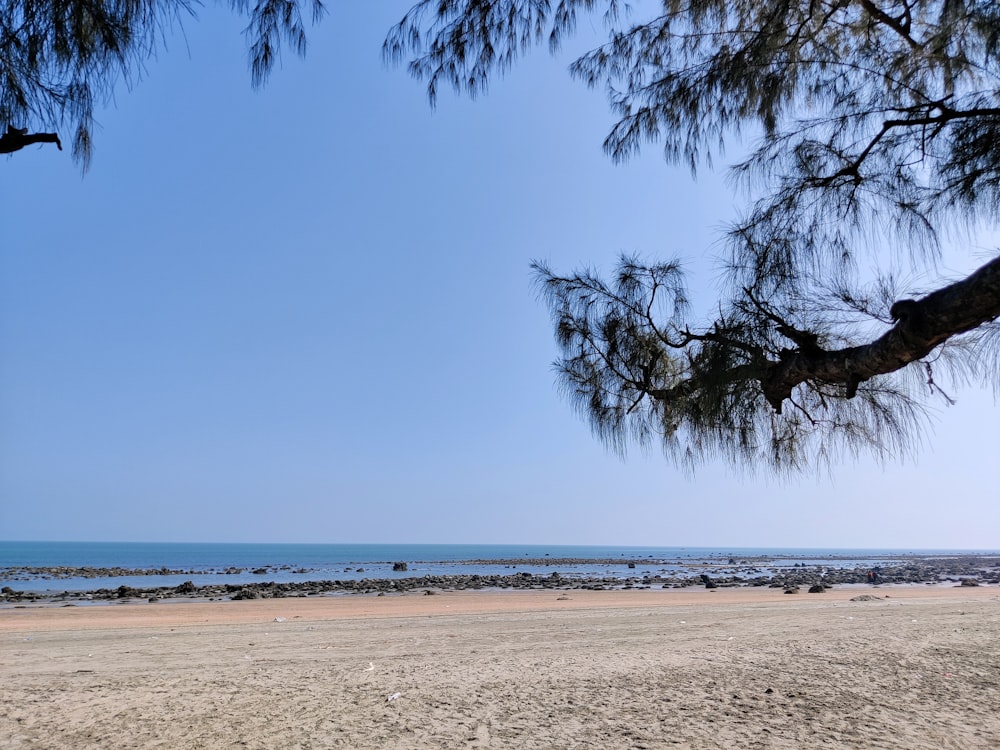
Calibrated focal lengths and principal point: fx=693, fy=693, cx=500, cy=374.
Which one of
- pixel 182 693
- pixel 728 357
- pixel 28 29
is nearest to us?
pixel 28 29

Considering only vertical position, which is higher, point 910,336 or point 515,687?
point 910,336

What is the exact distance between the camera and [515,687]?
20.5ft

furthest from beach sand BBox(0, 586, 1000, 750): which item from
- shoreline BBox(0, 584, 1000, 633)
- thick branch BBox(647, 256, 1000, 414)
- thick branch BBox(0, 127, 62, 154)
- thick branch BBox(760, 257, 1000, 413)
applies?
thick branch BBox(0, 127, 62, 154)

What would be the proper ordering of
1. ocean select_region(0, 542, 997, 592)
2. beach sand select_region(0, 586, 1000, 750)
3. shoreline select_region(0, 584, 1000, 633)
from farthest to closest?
ocean select_region(0, 542, 997, 592) < shoreline select_region(0, 584, 1000, 633) < beach sand select_region(0, 586, 1000, 750)

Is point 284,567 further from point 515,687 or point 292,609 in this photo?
point 515,687

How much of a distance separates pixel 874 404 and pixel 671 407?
109 cm

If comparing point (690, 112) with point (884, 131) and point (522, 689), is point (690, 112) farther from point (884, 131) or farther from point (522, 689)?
point (522, 689)

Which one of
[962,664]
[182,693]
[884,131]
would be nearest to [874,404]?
[884,131]

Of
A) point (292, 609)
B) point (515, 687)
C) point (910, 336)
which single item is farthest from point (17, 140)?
point (292, 609)

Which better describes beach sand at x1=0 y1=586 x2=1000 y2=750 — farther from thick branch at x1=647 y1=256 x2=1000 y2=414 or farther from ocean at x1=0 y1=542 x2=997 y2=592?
ocean at x1=0 y1=542 x2=997 y2=592

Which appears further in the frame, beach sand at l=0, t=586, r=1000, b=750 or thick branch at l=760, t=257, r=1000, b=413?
beach sand at l=0, t=586, r=1000, b=750

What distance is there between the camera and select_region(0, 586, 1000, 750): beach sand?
4.69m

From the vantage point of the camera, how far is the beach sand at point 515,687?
15.4ft

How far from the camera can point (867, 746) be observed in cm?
437
